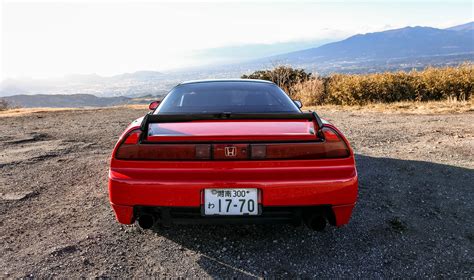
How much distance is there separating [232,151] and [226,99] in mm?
1102

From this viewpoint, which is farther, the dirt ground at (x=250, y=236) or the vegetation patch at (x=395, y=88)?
the vegetation patch at (x=395, y=88)

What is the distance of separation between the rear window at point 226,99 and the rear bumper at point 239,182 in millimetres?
835

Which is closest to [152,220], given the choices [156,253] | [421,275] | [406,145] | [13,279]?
[156,253]

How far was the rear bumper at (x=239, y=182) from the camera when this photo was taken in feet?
7.27

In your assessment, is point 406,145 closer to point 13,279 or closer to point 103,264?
point 103,264

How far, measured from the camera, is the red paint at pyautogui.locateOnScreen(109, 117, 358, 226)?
7.28 ft

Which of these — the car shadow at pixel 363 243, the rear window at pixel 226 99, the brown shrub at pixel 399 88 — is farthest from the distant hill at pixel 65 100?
the car shadow at pixel 363 243

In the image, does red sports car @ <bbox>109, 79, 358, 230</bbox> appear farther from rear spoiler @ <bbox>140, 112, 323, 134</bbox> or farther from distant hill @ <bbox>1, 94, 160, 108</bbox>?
distant hill @ <bbox>1, 94, 160, 108</bbox>

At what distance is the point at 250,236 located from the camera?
2771mm

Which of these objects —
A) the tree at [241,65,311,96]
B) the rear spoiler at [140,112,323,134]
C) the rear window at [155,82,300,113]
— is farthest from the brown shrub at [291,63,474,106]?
the rear spoiler at [140,112,323,134]

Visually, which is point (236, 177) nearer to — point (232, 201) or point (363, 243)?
point (232, 201)

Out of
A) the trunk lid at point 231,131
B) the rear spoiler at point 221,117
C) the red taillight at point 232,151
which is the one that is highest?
the rear spoiler at point 221,117

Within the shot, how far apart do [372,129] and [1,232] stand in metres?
6.52

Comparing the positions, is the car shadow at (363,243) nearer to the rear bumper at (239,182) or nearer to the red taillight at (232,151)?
the rear bumper at (239,182)
